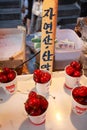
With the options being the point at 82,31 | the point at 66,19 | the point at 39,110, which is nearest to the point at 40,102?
the point at 39,110

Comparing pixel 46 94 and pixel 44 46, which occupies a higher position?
pixel 44 46

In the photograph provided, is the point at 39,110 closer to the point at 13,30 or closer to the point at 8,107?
the point at 8,107

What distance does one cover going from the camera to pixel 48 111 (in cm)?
95

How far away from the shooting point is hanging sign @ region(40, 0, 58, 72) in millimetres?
923

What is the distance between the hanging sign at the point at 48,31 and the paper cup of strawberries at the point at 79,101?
7.9 inches

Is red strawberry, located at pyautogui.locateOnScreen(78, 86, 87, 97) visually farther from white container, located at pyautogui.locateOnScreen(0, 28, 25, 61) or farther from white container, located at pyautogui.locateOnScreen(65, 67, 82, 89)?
white container, located at pyautogui.locateOnScreen(0, 28, 25, 61)

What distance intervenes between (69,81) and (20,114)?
0.28m

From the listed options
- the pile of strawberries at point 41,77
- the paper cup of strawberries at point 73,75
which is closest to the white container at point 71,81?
the paper cup of strawberries at point 73,75

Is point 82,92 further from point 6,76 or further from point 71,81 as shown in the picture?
point 6,76

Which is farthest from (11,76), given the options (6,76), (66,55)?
(66,55)

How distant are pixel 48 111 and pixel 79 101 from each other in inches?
5.9

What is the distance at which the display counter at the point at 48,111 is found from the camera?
2.89ft

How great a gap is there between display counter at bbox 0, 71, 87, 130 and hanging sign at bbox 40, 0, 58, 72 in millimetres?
123

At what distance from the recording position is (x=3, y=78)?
98 cm
